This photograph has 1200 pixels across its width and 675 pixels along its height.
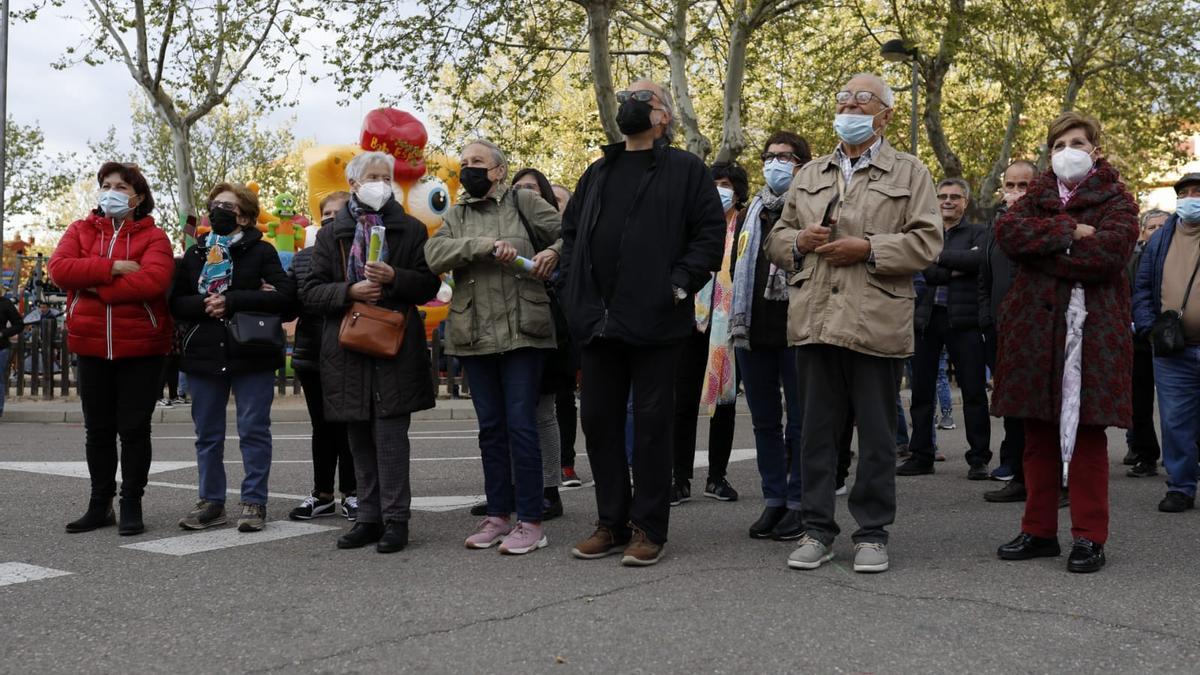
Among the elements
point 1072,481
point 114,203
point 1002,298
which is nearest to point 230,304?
point 114,203

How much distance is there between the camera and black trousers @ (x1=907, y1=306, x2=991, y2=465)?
845 cm

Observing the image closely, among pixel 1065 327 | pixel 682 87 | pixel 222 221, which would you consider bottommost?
pixel 1065 327

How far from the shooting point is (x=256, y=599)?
4.57 m

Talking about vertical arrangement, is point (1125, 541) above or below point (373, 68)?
below

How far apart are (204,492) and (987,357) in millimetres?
5465

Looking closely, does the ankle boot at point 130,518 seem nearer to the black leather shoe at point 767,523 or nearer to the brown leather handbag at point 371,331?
the brown leather handbag at point 371,331

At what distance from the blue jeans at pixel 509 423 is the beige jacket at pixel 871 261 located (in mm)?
1339

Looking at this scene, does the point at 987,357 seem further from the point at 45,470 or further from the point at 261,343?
the point at 45,470

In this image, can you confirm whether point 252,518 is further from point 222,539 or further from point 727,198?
point 727,198

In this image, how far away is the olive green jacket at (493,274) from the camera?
5.61 meters

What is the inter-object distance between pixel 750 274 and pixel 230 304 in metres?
2.78

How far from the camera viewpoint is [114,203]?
20.4ft

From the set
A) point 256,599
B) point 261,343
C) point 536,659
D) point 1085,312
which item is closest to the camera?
point 536,659

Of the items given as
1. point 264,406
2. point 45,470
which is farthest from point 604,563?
point 45,470
